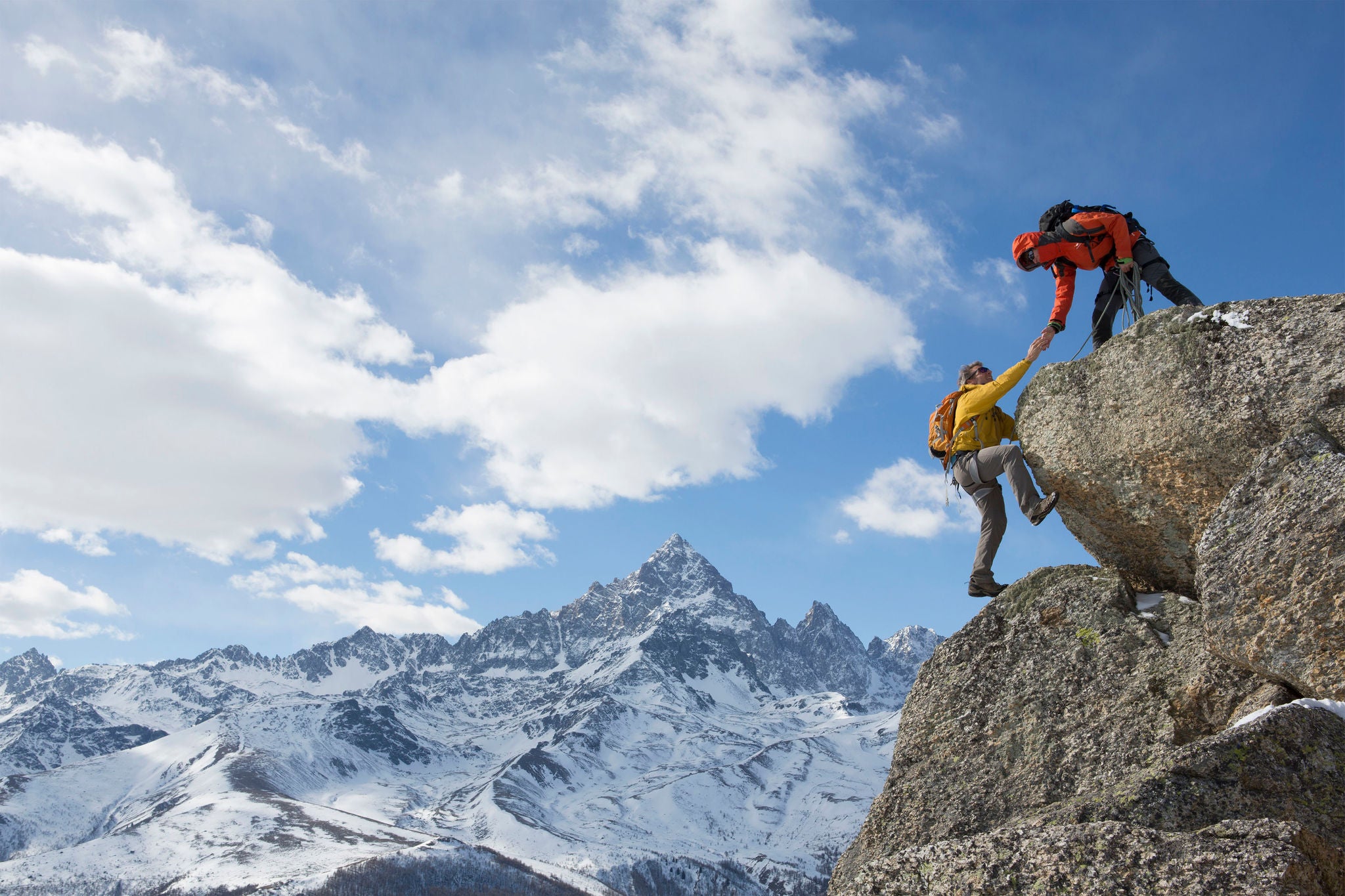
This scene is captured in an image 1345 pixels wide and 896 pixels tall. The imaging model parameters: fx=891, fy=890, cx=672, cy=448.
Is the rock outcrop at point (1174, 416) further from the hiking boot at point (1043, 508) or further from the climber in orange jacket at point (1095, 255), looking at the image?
the climber in orange jacket at point (1095, 255)

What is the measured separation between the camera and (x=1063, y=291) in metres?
13.4

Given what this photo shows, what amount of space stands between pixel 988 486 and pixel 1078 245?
13.4 feet

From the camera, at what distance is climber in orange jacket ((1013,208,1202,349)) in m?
13.1

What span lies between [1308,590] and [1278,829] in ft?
8.34

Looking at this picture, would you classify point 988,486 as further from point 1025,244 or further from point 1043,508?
point 1025,244

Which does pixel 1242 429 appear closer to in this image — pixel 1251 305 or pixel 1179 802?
pixel 1251 305

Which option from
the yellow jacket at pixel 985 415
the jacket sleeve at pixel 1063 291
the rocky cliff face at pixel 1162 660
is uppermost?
the jacket sleeve at pixel 1063 291

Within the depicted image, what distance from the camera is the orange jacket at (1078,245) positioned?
43.6 ft

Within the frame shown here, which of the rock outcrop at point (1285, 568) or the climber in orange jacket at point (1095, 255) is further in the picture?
the climber in orange jacket at point (1095, 255)

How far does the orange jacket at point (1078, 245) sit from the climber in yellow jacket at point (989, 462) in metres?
1.49

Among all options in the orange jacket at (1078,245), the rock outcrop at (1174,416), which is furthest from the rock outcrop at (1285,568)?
the orange jacket at (1078,245)

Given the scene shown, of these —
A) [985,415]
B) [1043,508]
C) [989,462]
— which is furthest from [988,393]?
[1043,508]

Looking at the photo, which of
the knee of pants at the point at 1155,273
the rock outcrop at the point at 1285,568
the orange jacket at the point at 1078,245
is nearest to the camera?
the rock outcrop at the point at 1285,568

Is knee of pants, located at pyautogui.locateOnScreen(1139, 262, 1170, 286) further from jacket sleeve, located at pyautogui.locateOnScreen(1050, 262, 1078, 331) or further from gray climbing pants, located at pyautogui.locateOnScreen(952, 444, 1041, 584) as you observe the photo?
gray climbing pants, located at pyautogui.locateOnScreen(952, 444, 1041, 584)
